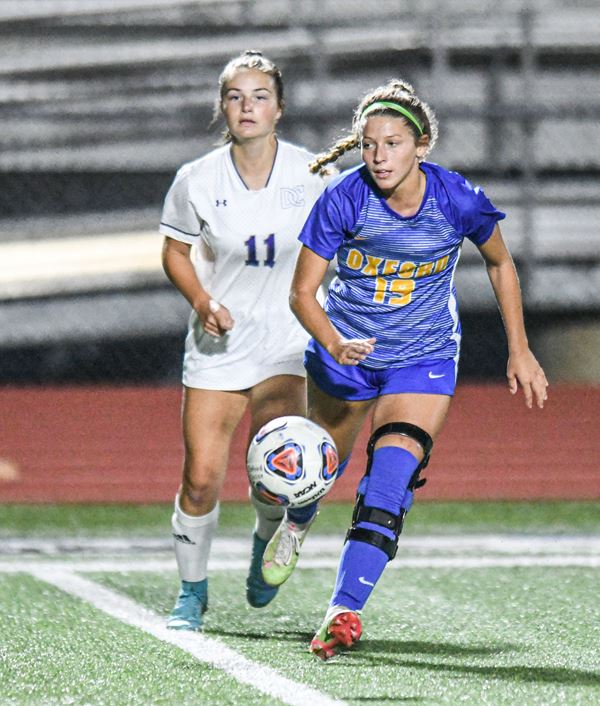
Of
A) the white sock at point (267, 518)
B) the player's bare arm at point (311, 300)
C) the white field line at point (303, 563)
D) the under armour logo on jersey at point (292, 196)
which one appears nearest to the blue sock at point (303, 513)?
the white sock at point (267, 518)

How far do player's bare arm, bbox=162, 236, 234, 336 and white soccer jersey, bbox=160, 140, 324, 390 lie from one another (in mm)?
48

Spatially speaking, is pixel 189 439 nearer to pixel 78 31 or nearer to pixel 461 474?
pixel 461 474

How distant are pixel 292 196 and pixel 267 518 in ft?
4.08

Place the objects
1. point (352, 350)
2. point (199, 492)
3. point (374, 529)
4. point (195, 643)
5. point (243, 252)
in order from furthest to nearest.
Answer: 1. point (199, 492)
2. point (243, 252)
3. point (195, 643)
4. point (374, 529)
5. point (352, 350)

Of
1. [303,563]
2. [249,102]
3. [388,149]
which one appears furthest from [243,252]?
[303,563]

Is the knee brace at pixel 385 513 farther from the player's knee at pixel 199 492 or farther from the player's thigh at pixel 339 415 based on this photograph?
the player's knee at pixel 199 492

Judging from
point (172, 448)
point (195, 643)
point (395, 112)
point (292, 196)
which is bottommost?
point (172, 448)

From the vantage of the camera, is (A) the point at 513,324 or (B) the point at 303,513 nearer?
(A) the point at 513,324

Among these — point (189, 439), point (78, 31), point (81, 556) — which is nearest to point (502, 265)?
point (189, 439)

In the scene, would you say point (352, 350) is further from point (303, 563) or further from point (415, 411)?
point (303, 563)

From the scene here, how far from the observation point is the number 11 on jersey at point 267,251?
5555 millimetres

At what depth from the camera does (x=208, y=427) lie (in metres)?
5.64

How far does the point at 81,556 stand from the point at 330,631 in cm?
346

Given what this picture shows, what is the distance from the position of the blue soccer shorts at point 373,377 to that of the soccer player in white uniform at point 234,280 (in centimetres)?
22
